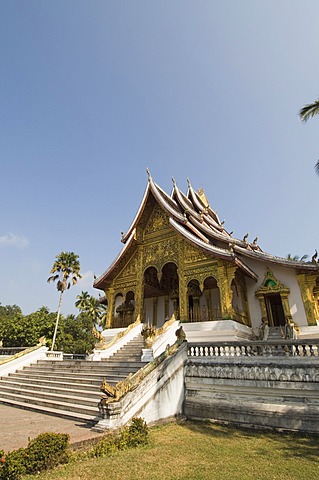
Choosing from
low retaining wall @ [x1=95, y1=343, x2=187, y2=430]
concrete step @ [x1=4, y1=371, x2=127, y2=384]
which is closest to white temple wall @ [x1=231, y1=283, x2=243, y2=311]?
low retaining wall @ [x1=95, y1=343, x2=187, y2=430]

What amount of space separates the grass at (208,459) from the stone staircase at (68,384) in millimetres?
1809

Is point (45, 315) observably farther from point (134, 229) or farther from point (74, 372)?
point (74, 372)

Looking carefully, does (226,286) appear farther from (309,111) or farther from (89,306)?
(89,306)

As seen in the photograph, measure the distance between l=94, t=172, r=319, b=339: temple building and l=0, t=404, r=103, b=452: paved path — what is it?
22.8 ft

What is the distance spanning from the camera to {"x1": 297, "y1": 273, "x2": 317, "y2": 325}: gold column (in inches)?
464

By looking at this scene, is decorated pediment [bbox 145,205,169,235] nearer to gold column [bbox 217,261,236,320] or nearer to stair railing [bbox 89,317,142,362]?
gold column [bbox 217,261,236,320]

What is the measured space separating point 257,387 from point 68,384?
576 cm

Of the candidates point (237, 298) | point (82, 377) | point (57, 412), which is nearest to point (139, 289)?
point (237, 298)

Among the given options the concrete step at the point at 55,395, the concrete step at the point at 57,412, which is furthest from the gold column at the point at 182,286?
the concrete step at the point at 57,412

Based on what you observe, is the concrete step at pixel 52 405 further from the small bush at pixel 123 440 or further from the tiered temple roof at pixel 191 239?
the tiered temple roof at pixel 191 239

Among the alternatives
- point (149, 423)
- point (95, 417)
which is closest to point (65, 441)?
point (95, 417)

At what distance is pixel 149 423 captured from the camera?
636 centimetres

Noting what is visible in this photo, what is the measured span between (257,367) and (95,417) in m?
4.12

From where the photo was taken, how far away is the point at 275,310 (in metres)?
13.7
